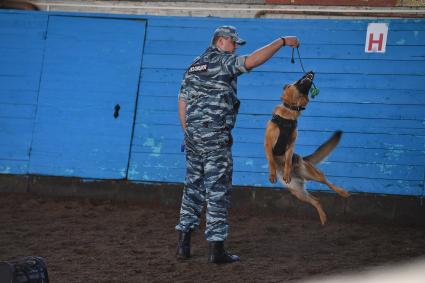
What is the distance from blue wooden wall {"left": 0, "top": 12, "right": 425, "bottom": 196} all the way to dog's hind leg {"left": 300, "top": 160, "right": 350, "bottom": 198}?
8 centimetres

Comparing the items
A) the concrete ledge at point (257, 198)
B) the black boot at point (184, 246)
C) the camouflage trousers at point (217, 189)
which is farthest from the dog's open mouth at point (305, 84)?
the black boot at point (184, 246)

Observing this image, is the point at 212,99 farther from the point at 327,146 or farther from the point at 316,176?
the point at 327,146

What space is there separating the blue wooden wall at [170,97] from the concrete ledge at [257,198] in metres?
0.10

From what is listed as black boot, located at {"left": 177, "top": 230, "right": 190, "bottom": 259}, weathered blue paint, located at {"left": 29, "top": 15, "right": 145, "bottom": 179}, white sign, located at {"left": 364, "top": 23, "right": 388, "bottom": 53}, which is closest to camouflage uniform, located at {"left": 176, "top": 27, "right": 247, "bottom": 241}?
black boot, located at {"left": 177, "top": 230, "right": 190, "bottom": 259}

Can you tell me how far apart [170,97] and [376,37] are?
95.2 inches

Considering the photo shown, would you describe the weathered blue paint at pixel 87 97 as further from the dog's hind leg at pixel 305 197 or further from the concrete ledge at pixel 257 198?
the dog's hind leg at pixel 305 197

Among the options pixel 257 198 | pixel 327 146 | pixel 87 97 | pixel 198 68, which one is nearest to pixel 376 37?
pixel 327 146

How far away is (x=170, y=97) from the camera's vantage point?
7215mm

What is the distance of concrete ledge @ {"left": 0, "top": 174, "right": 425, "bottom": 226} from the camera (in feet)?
20.7

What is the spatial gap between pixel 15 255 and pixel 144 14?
3.78 m

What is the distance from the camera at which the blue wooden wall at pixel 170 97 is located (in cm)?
640

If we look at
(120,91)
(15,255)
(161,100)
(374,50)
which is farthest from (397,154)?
(15,255)

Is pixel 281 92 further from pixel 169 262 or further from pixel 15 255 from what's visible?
pixel 15 255

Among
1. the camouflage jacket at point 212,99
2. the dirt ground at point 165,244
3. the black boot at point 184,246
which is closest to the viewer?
the dirt ground at point 165,244
